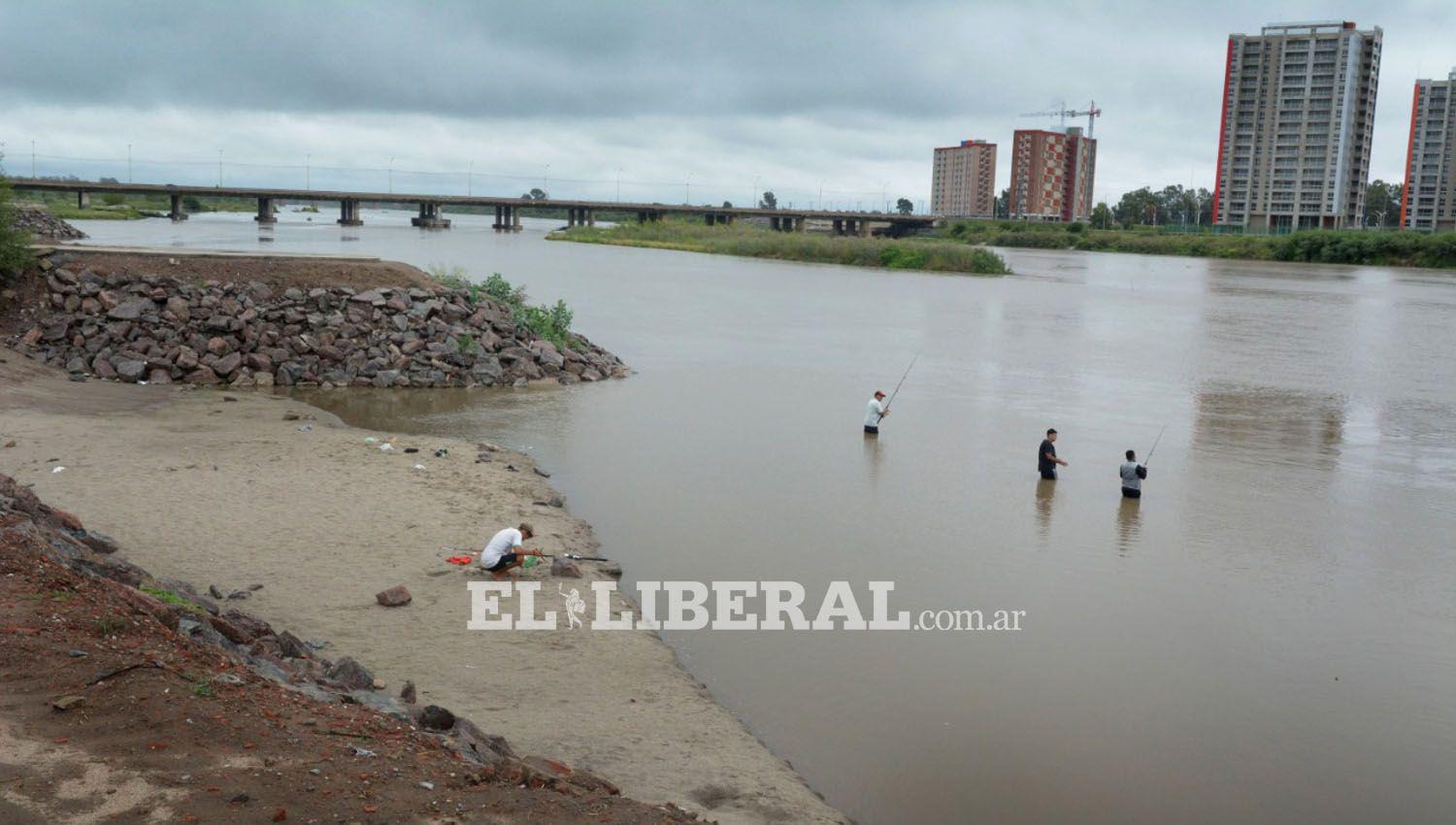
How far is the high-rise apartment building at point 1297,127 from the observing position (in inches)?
6486

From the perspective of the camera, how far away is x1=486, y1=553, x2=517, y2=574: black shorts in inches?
444

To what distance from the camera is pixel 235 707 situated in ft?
20.6

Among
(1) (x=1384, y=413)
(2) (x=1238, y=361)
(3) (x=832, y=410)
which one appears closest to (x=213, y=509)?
(3) (x=832, y=410)

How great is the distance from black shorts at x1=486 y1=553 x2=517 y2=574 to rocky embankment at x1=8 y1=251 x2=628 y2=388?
1385 cm

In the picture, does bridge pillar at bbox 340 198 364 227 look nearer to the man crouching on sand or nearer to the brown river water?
the brown river water

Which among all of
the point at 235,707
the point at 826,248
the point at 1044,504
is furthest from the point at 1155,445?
the point at 826,248

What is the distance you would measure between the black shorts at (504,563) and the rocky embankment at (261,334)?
45.5 feet

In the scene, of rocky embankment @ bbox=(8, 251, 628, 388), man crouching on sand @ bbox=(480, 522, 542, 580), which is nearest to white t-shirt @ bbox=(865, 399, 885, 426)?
rocky embankment @ bbox=(8, 251, 628, 388)

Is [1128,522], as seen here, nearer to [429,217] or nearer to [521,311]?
[521,311]

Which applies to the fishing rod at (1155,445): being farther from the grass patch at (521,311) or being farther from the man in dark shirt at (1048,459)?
the grass patch at (521,311)

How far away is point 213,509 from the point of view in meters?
13.2

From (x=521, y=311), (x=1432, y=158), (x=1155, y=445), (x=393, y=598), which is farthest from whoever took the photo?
(x=1432, y=158)

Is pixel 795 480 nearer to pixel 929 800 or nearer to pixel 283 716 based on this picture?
pixel 929 800

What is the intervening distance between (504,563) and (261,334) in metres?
15.1
